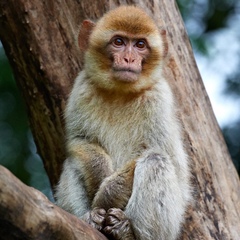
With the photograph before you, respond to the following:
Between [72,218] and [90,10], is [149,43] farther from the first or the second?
[72,218]

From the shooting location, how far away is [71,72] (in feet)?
32.8

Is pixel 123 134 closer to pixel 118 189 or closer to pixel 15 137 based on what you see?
pixel 118 189

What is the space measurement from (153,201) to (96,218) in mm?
683

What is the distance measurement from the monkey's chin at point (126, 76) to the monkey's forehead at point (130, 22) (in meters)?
0.53

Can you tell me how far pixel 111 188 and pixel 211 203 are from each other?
1.59m

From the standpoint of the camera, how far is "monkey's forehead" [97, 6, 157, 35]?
8.88 metres

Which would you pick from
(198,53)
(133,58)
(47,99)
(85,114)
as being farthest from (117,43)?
(198,53)

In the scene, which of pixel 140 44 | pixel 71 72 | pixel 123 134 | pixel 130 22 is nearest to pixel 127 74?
pixel 140 44

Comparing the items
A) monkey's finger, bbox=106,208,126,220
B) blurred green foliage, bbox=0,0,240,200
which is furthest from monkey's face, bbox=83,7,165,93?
blurred green foliage, bbox=0,0,240,200

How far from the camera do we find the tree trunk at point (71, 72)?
971 centimetres

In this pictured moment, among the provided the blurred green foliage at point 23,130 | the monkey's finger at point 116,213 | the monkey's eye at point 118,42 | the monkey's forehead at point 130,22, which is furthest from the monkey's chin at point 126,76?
the blurred green foliage at point 23,130

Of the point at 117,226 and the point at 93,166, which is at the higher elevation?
the point at 93,166

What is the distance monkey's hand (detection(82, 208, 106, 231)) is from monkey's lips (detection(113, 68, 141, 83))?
1.52 m

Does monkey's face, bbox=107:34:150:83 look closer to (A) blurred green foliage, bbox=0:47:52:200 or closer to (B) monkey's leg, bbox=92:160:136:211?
(B) monkey's leg, bbox=92:160:136:211
